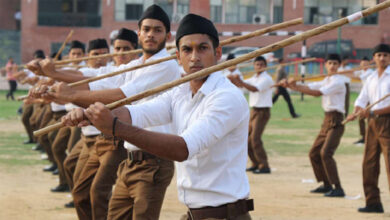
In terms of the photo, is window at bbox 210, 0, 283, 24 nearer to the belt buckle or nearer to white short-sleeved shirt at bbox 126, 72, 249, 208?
the belt buckle

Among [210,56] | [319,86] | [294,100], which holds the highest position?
[210,56]

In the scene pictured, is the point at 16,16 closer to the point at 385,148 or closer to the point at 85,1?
the point at 85,1

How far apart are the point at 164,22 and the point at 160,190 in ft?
4.78

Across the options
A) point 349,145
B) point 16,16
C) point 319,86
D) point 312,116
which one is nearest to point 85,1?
point 16,16

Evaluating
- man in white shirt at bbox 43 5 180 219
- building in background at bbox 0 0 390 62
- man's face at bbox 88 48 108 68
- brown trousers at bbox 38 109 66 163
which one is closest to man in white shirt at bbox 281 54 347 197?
man's face at bbox 88 48 108 68

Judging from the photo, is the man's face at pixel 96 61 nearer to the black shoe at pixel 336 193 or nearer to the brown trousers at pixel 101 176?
the brown trousers at pixel 101 176

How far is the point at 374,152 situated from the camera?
9.98 metres

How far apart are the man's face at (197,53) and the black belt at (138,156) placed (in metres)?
1.97

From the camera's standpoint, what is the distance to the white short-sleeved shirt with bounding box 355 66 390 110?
992cm

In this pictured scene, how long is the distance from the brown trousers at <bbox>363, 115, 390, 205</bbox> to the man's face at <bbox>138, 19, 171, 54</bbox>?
13.5ft

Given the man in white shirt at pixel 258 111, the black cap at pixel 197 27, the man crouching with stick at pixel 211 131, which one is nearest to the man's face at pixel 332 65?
the man in white shirt at pixel 258 111

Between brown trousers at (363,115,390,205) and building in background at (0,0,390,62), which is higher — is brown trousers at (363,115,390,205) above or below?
below

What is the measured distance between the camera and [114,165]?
7188 mm

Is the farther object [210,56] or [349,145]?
[349,145]
